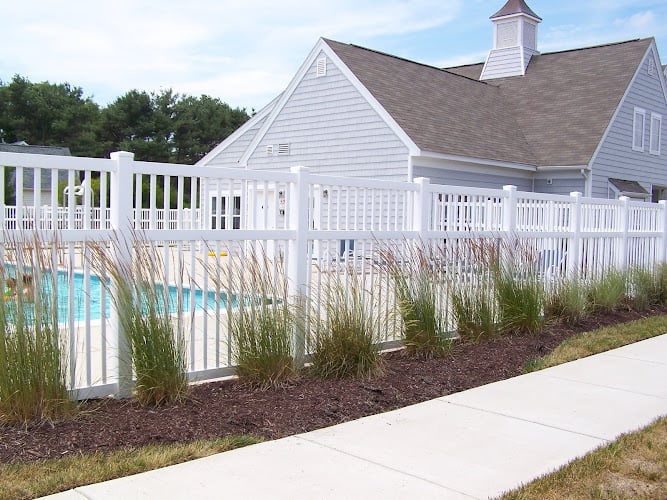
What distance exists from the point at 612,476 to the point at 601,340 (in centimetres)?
423

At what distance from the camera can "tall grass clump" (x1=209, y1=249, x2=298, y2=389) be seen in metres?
5.11

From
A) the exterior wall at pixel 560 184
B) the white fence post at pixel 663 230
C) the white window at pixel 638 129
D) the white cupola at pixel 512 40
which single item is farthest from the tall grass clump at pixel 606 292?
the white cupola at pixel 512 40

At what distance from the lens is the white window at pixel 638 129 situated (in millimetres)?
20483

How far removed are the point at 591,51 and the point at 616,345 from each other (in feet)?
56.3

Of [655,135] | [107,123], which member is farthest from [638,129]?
[107,123]

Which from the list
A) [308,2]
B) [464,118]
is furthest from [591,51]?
[308,2]

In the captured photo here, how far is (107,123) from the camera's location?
41.1m

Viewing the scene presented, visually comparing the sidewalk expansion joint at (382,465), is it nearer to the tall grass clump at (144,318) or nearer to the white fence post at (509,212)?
the tall grass clump at (144,318)

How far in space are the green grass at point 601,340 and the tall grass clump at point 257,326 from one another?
2.47 metres

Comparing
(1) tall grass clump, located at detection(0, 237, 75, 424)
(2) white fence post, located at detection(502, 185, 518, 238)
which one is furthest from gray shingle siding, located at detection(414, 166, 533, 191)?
(1) tall grass clump, located at detection(0, 237, 75, 424)

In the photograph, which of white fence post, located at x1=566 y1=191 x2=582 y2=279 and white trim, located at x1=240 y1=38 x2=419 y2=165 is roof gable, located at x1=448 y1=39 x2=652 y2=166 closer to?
white trim, located at x1=240 y1=38 x2=419 y2=165

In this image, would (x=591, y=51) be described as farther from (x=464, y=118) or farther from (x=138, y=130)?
(x=138, y=130)

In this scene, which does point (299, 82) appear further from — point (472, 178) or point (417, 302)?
point (417, 302)

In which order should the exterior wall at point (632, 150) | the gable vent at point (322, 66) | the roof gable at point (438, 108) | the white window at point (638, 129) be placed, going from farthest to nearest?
1. the white window at point (638, 129)
2. the exterior wall at point (632, 150)
3. the gable vent at point (322, 66)
4. the roof gable at point (438, 108)
